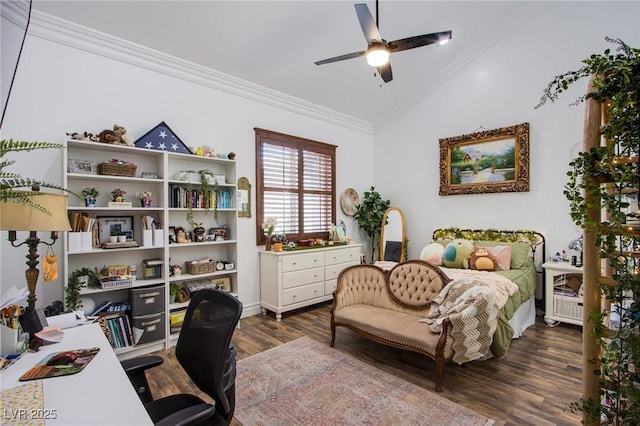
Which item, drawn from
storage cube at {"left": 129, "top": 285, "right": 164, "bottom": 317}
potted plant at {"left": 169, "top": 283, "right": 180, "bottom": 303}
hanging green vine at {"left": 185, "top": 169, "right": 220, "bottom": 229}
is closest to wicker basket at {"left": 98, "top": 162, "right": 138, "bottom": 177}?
hanging green vine at {"left": 185, "top": 169, "right": 220, "bottom": 229}

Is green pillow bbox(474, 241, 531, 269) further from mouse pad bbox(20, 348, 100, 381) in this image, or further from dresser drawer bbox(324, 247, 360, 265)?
mouse pad bbox(20, 348, 100, 381)

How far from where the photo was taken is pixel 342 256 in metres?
4.87

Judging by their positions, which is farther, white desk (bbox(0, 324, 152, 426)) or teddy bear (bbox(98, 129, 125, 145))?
teddy bear (bbox(98, 129, 125, 145))

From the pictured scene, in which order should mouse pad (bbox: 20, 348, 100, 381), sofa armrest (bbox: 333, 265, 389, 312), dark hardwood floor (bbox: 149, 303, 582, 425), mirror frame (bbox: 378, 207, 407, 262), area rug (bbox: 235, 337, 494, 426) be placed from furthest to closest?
1. mirror frame (bbox: 378, 207, 407, 262)
2. sofa armrest (bbox: 333, 265, 389, 312)
3. dark hardwood floor (bbox: 149, 303, 582, 425)
4. area rug (bbox: 235, 337, 494, 426)
5. mouse pad (bbox: 20, 348, 100, 381)

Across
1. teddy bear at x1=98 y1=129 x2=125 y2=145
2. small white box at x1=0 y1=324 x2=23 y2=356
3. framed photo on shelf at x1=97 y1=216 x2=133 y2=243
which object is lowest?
small white box at x1=0 y1=324 x2=23 y2=356

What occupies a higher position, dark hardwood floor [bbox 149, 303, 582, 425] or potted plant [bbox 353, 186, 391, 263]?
potted plant [bbox 353, 186, 391, 263]

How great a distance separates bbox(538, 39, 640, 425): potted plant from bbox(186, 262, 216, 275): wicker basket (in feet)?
11.1

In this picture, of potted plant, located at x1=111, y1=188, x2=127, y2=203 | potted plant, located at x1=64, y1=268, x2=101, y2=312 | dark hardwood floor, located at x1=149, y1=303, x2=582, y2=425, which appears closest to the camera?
dark hardwood floor, located at x1=149, y1=303, x2=582, y2=425

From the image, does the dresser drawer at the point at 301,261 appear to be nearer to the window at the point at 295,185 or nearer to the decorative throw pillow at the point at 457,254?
the window at the point at 295,185

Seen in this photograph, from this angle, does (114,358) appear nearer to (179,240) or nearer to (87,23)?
(179,240)

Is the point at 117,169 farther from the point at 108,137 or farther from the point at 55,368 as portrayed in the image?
the point at 55,368

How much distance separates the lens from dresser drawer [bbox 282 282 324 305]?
413cm

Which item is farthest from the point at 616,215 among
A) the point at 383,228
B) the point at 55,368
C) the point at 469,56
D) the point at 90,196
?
the point at 469,56

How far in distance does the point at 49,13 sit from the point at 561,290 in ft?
20.7
